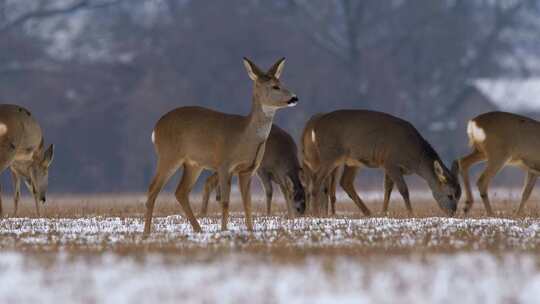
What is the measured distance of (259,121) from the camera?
14.8m

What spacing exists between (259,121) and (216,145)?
58 centimetres

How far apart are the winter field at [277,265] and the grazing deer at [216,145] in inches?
18.8

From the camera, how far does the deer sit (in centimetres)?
1890

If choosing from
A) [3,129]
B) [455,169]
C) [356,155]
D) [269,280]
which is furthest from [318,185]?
[269,280]

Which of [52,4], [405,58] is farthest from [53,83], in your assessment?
[405,58]

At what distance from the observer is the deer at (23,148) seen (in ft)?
62.0

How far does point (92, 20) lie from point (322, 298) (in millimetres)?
51911

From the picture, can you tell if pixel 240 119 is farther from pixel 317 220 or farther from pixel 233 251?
pixel 233 251

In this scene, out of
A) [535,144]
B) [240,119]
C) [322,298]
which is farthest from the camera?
[535,144]

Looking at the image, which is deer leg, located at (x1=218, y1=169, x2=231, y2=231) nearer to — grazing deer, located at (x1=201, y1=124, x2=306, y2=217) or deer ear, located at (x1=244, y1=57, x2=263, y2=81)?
deer ear, located at (x1=244, y1=57, x2=263, y2=81)

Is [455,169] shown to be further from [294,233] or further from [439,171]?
[294,233]

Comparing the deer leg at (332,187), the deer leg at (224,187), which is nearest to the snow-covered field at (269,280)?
the deer leg at (224,187)

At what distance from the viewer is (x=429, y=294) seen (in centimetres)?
902

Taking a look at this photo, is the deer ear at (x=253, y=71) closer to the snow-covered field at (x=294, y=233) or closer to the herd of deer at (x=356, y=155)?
the snow-covered field at (x=294, y=233)
